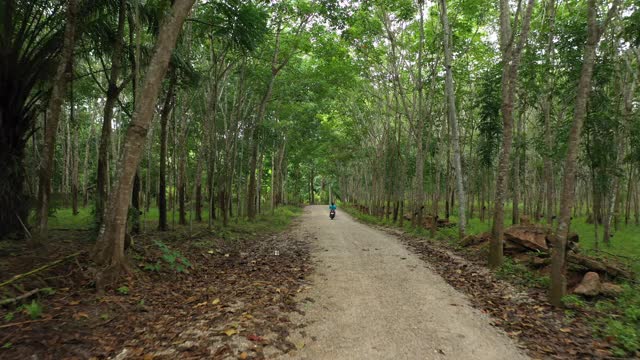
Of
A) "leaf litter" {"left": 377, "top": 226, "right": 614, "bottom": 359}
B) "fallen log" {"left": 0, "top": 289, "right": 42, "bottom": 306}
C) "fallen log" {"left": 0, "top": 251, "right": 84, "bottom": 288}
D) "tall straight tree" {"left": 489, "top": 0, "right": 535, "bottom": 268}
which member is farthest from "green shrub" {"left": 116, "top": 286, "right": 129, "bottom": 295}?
"tall straight tree" {"left": 489, "top": 0, "right": 535, "bottom": 268}

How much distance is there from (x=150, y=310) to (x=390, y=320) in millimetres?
3739

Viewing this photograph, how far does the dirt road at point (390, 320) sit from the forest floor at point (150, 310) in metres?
0.45

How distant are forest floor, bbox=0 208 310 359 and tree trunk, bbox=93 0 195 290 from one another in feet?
1.09

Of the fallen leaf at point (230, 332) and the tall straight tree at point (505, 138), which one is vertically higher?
the tall straight tree at point (505, 138)

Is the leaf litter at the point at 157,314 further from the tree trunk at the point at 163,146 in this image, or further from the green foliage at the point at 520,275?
the tree trunk at the point at 163,146

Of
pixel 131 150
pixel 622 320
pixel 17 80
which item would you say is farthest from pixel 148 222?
pixel 622 320

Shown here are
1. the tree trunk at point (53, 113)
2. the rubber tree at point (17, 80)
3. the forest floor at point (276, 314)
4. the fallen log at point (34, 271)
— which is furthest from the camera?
the rubber tree at point (17, 80)

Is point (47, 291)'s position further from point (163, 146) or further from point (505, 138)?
point (505, 138)

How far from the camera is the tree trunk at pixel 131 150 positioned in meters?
5.98

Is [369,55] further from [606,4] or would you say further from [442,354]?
[442,354]

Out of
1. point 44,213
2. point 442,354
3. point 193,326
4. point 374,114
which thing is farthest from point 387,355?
→ point 374,114

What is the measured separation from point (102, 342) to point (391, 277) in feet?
18.1

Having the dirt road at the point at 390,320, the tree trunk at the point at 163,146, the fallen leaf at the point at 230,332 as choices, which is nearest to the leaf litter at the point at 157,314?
the fallen leaf at the point at 230,332

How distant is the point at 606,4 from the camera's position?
13117mm
